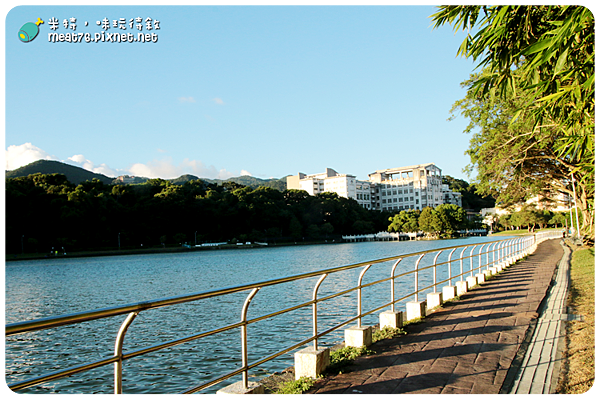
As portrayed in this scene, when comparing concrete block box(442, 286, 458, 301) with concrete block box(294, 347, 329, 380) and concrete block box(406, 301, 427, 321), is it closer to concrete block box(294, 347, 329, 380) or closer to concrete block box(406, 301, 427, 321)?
concrete block box(406, 301, 427, 321)

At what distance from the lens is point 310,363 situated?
476cm

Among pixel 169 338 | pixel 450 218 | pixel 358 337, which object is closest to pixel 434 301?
pixel 358 337

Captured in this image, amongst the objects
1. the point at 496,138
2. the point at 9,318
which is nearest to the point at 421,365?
the point at 496,138

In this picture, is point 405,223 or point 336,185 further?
point 336,185

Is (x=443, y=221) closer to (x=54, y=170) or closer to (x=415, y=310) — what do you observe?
(x=415, y=310)

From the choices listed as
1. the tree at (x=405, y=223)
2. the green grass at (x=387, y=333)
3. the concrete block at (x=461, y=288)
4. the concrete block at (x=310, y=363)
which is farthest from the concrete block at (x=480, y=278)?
the tree at (x=405, y=223)

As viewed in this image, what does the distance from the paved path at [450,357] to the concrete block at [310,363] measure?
0.16 meters

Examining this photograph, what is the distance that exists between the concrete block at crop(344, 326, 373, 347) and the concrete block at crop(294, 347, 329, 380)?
3.31ft

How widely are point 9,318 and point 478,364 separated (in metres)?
20.3

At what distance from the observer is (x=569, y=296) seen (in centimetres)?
952

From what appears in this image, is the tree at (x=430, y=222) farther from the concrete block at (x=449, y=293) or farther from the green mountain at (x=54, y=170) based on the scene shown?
the concrete block at (x=449, y=293)

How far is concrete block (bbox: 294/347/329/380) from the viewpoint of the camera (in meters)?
4.73

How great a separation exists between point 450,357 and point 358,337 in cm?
116

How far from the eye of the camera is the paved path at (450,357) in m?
4.31
